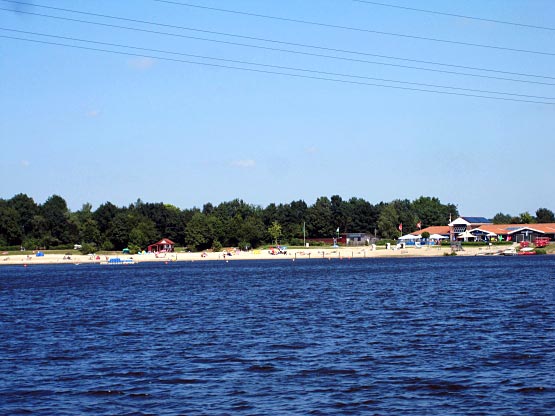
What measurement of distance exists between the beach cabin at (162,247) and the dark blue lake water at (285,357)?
12943 centimetres

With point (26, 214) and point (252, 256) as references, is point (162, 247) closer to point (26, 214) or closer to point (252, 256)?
point (252, 256)

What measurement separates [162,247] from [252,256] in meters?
27.7

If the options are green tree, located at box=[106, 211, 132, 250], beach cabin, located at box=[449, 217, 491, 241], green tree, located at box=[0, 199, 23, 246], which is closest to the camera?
green tree, located at box=[106, 211, 132, 250]

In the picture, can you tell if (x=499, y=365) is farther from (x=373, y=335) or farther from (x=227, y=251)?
(x=227, y=251)

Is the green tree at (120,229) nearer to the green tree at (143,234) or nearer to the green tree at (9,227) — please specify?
the green tree at (143,234)

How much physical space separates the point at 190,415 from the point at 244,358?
8.71 metres

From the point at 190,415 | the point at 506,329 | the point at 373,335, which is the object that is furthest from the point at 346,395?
the point at 506,329

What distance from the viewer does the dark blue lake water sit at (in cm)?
2259

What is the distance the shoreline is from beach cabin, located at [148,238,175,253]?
974 cm

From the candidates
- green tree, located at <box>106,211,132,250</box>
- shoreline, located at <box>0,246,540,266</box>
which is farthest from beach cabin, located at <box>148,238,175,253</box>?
shoreline, located at <box>0,246,540,266</box>

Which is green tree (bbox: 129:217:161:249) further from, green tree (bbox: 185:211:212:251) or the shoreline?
green tree (bbox: 185:211:212:251)

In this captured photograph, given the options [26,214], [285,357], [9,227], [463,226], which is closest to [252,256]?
[463,226]

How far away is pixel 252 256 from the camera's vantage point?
173375 millimetres

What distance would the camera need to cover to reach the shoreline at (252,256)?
550 feet
